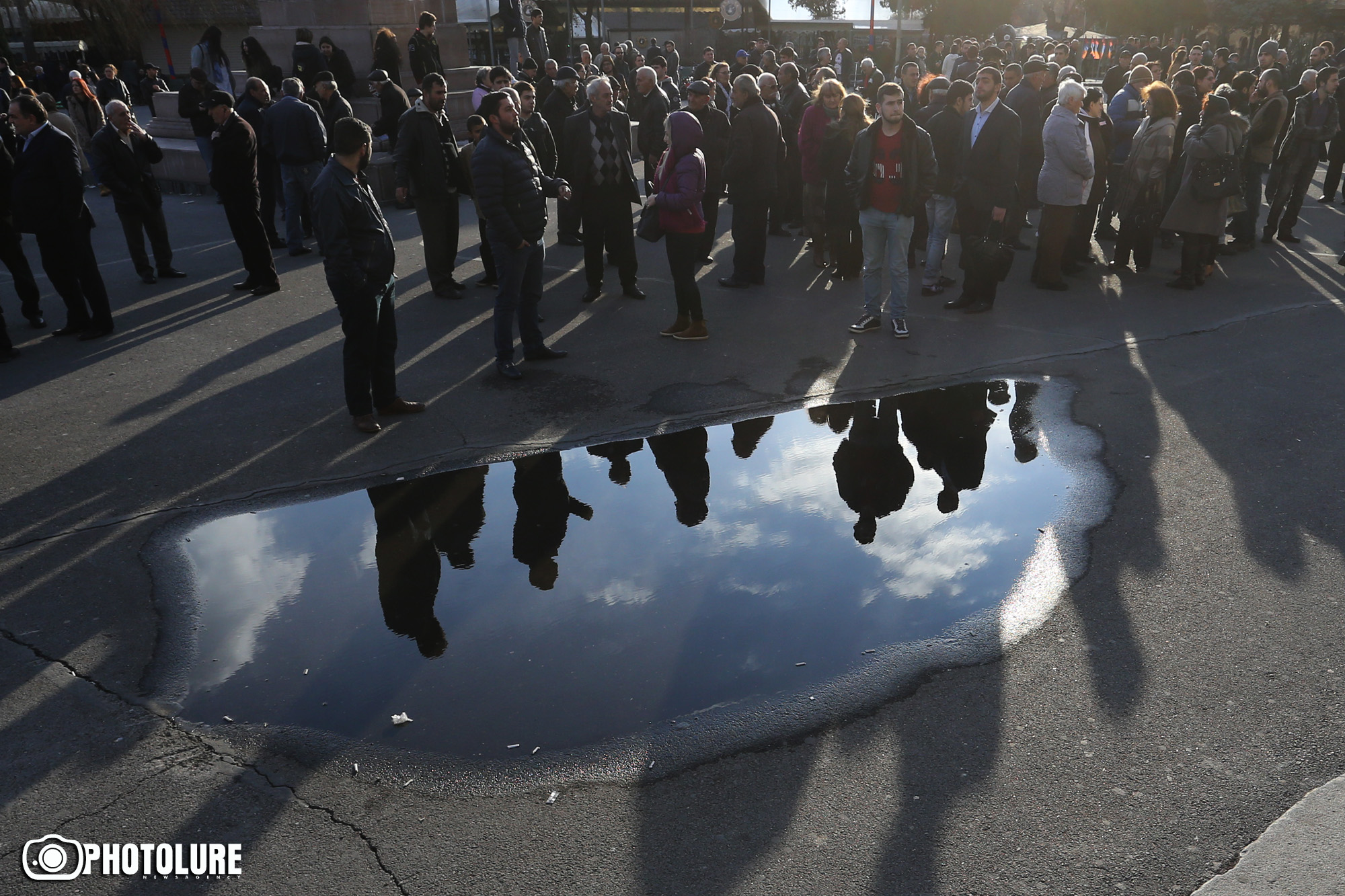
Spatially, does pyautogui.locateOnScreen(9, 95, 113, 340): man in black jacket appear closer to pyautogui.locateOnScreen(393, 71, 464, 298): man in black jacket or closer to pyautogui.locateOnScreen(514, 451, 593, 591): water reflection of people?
pyautogui.locateOnScreen(393, 71, 464, 298): man in black jacket

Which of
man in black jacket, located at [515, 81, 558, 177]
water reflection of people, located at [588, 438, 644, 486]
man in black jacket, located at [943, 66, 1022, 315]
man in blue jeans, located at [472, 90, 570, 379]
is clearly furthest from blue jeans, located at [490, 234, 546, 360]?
man in black jacket, located at [943, 66, 1022, 315]

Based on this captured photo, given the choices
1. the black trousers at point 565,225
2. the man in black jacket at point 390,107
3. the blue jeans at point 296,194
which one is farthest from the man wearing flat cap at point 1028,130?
the man in black jacket at point 390,107

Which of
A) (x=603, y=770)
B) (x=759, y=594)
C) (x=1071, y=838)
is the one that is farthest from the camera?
(x=759, y=594)

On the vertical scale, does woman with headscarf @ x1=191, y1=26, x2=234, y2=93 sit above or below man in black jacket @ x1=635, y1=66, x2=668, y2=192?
above

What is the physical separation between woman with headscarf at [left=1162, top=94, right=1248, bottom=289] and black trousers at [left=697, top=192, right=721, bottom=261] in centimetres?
462

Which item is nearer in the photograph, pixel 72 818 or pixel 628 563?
pixel 72 818

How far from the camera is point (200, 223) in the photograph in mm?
13438

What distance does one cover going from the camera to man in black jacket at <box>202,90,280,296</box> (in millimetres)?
9383

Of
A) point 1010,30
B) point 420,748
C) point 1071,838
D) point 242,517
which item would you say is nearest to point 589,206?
point 242,517

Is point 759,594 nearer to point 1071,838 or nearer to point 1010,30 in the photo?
point 1071,838

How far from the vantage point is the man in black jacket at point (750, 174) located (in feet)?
31.4

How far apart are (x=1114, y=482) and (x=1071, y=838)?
310 centimetres

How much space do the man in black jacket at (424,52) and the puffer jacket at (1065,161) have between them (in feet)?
33.5

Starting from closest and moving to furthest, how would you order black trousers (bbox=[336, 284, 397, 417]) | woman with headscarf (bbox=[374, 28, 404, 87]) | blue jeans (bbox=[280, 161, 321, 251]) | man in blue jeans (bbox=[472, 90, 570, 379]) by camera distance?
black trousers (bbox=[336, 284, 397, 417])
man in blue jeans (bbox=[472, 90, 570, 379])
blue jeans (bbox=[280, 161, 321, 251])
woman with headscarf (bbox=[374, 28, 404, 87])
